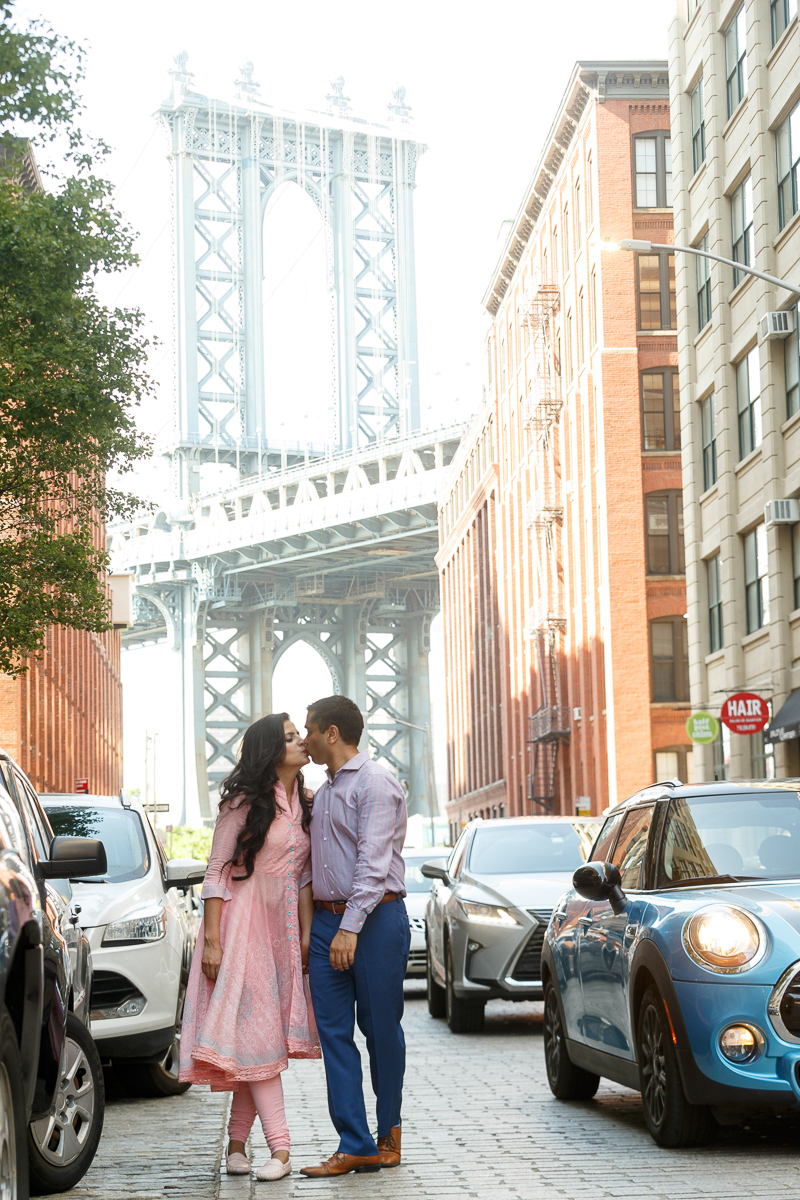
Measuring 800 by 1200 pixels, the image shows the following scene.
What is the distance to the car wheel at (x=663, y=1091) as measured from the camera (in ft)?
23.1

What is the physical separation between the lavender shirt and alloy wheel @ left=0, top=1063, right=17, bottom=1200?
2.67 meters

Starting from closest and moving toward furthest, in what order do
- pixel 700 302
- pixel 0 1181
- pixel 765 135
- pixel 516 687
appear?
pixel 0 1181 → pixel 765 135 → pixel 700 302 → pixel 516 687

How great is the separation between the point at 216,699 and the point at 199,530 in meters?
31.4

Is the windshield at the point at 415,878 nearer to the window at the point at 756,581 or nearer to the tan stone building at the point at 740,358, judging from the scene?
the tan stone building at the point at 740,358

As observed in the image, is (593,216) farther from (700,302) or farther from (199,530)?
(199,530)

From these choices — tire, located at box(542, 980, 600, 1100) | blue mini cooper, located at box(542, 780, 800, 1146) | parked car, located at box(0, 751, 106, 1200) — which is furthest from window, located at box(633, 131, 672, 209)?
parked car, located at box(0, 751, 106, 1200)

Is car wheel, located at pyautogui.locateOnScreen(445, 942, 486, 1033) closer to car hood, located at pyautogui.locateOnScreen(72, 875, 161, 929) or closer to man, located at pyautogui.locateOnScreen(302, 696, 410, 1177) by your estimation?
car hood, located at pyautogui.locateOnScreen(72, 875, 161, 929)

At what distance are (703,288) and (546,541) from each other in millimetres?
20334

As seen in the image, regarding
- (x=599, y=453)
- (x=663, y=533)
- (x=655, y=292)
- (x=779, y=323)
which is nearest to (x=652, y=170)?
(x=655, y=292)

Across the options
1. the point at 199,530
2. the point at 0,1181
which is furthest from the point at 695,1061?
the point at 199,530

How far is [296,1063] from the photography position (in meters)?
13.5

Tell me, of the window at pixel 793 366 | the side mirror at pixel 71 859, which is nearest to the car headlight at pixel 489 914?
the side mirror at pixel 71 859

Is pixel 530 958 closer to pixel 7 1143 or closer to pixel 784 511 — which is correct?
pixel 7 1143

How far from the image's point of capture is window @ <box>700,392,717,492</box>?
34.7 metres
